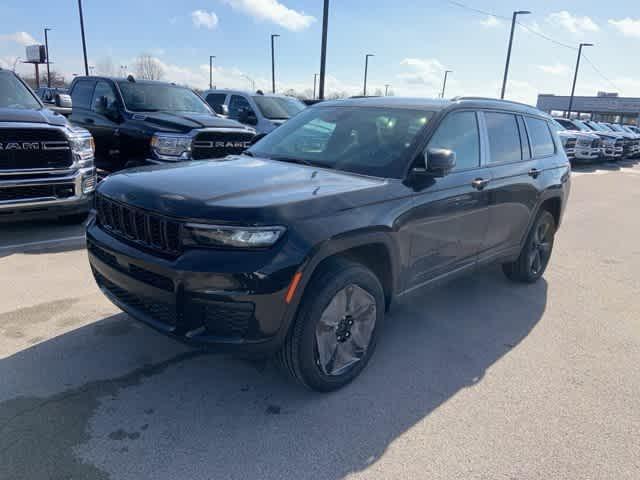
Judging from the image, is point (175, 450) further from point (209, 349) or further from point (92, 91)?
point (92, 91)

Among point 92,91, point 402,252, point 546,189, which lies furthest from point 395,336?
point 92,91

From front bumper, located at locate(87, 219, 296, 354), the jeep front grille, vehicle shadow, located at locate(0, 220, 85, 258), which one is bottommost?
vehicle shadow, located at locate(0, 220, 85, 258)

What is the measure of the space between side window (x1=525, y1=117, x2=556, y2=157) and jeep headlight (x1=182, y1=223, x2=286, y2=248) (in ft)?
10.9

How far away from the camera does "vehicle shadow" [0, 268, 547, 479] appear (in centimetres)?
243

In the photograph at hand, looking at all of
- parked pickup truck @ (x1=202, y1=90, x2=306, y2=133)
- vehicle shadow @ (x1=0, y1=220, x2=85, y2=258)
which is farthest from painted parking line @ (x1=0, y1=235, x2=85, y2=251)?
parked pickup truck @ (x1=202, y1=90, x2=306, y2=133)

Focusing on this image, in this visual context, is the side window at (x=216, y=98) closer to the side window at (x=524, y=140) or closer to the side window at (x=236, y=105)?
the side window at (x=236, y=105)

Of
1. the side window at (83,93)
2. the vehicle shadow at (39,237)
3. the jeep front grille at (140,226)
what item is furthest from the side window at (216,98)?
the jeep front grille at (140,226)

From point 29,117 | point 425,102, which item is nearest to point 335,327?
point 425,102

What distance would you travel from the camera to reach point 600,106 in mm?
76625

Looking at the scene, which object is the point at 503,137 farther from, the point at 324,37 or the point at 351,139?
the point at 324,37

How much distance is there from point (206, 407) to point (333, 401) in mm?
732

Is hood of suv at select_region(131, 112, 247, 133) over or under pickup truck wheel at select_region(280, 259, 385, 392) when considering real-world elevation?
over

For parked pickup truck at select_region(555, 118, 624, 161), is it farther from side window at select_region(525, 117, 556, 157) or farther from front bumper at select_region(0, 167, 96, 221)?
front bumper at select_region(0, 167, 96, 221)

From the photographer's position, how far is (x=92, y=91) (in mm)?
8445
